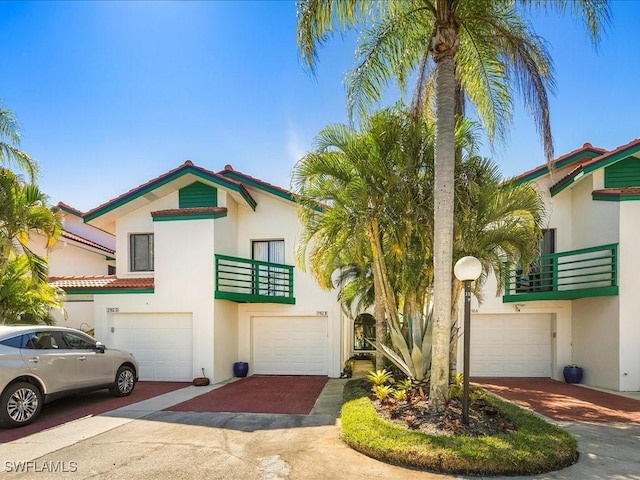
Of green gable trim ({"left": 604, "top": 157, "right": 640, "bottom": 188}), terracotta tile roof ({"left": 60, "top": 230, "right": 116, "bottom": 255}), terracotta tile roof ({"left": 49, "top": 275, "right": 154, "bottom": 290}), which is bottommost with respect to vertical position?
terracotta tile roof ({"left": 49, "top": 275, "right": 154, "bottom": 290})

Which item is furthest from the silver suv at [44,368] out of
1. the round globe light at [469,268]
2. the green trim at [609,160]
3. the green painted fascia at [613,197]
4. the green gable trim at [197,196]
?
the green painted fascia at [613,197]

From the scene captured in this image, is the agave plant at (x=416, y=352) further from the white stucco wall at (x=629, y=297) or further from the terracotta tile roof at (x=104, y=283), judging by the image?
the terracotta tile roof at (x=104, y=283)

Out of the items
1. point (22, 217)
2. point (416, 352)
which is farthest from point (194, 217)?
point (416, 352)

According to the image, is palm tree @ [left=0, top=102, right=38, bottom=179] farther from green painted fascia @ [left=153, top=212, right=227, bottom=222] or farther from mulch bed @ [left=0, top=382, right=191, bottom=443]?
mulch bed @ [left=0, top=382, right=191, bottom=443]

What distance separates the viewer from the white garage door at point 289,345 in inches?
551

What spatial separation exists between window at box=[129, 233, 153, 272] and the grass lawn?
10.6 m

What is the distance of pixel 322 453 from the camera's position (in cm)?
612

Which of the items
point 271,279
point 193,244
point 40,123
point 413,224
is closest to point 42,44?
point 40,123

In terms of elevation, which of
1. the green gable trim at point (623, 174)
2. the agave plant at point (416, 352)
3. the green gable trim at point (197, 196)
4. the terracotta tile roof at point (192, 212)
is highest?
the green gable trim at point (623, 174)

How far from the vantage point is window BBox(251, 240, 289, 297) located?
1376cm

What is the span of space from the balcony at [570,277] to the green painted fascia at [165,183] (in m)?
8.53

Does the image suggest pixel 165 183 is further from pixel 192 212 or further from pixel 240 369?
pixel 240 369

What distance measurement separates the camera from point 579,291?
11805 mm

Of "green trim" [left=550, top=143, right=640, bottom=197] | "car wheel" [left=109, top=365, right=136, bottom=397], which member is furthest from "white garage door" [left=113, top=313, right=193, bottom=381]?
"green trim" [left=550, top=143, right=640, bottom=197]
